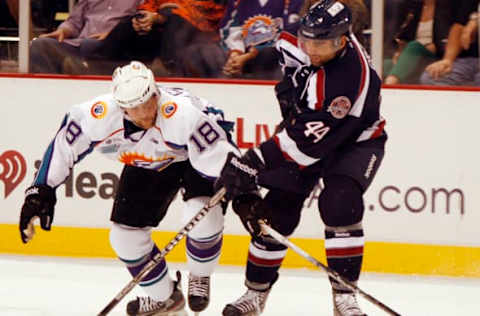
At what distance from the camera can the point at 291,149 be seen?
3352 mm

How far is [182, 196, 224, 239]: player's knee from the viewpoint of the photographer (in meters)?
3.49

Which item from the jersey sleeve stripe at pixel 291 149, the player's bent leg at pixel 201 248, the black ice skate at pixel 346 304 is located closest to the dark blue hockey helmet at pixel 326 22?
the jersey sleeve stripe at pixel 291 149

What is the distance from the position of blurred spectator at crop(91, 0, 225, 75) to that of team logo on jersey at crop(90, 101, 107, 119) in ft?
5.34

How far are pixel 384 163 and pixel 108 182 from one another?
52.3 inches

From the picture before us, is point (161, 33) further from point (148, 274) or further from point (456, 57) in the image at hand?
point (148, 274)

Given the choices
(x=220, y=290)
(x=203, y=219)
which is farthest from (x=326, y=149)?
(x=220, y=290)

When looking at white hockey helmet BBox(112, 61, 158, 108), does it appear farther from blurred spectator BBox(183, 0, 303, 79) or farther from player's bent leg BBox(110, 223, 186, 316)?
blurred spectator BBox(183, 0, 303, 79)

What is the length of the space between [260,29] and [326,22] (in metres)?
1.57

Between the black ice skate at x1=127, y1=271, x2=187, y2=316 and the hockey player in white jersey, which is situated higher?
the hockey player in white jersey

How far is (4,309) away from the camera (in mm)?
3879

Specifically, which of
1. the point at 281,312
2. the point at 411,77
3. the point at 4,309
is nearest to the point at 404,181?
the point at 411,77

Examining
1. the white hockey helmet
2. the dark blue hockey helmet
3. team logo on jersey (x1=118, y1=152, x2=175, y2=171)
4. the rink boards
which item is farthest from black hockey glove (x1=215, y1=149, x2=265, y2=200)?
the rink boards

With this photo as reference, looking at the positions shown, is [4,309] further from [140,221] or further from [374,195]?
[374,195]

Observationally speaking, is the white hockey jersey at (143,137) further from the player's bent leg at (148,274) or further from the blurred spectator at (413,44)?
the blurred spectator at (413,44)
